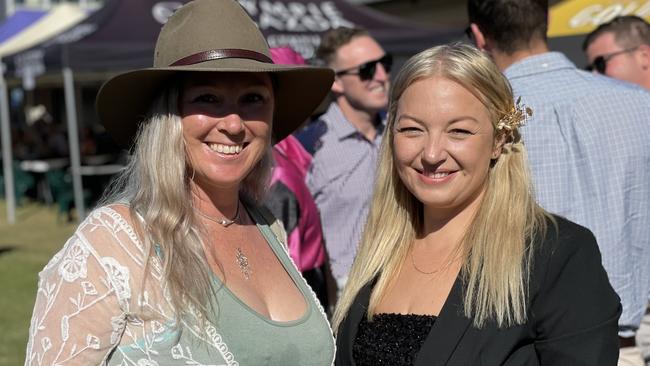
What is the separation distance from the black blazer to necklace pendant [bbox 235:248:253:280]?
1.72ft

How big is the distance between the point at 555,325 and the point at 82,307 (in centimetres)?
111

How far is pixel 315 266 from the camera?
12.0 ft

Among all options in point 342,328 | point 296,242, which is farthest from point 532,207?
point 296,242

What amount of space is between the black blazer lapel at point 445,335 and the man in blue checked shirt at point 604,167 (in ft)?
3.16

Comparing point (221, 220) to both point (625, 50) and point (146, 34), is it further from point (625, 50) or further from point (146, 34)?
point (146, 34)

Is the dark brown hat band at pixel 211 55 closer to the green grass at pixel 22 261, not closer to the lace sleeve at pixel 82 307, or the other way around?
the lace sleeve at pixel 82 307

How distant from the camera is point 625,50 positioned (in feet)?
14.5

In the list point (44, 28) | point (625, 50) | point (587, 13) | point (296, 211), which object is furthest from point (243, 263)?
point (44, 28)

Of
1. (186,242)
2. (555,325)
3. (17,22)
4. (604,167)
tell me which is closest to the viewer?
(555,325)

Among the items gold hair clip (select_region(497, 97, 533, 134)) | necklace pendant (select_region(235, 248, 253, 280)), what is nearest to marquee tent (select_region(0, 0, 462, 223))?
necklace pendant (select_region(235, 248, 253, 280))

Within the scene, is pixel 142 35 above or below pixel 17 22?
above

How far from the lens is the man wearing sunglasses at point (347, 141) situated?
414 cm

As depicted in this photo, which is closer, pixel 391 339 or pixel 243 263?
pixel 391 339

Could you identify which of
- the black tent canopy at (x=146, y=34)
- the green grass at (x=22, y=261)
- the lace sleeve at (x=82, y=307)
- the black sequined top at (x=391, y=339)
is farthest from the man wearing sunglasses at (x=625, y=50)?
the black tent canopy at (x=146, y=34)
